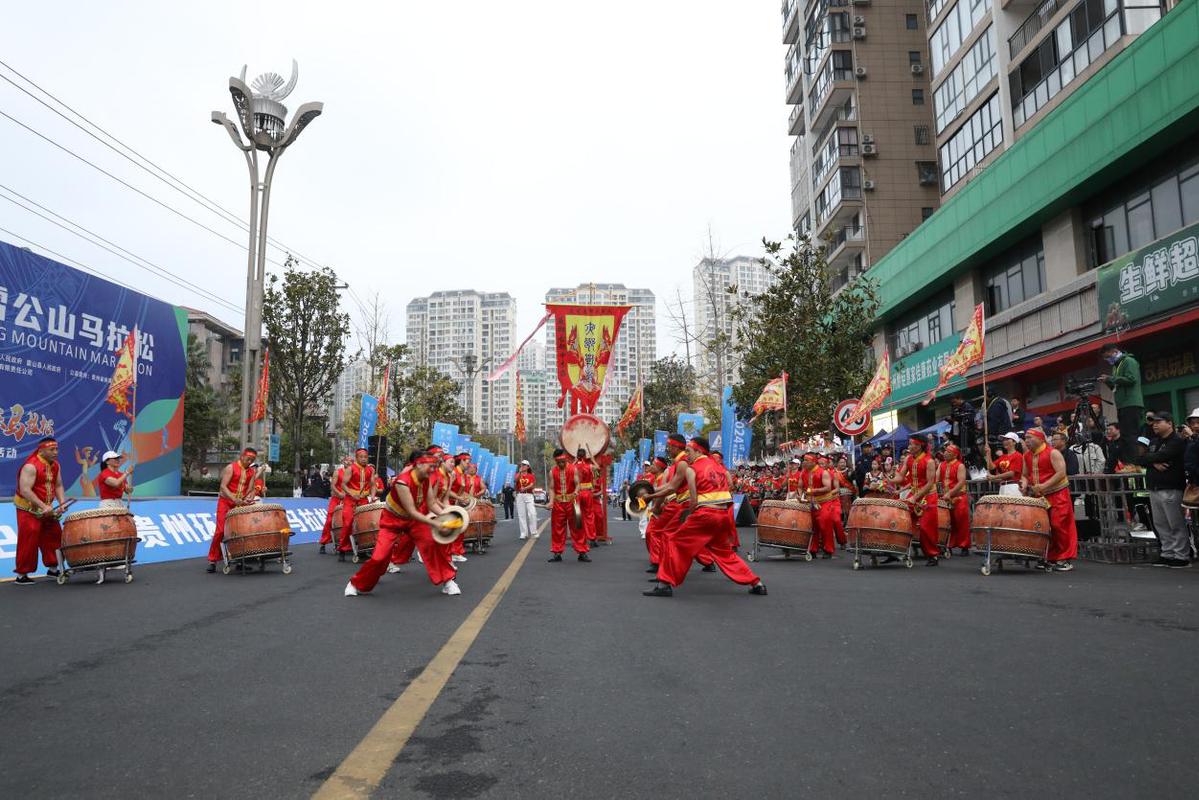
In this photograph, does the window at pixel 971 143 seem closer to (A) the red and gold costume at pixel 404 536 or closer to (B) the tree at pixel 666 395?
(B) the tree at pixel 666 395

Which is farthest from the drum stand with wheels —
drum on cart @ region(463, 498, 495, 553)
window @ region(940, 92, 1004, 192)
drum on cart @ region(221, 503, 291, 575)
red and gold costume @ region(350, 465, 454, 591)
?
window @ region(940, 92, 1004, 192)

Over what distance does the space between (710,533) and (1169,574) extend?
18.6ft

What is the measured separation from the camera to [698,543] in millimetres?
8602

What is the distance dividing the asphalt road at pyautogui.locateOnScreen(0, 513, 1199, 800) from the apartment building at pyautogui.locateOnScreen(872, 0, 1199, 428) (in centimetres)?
1318

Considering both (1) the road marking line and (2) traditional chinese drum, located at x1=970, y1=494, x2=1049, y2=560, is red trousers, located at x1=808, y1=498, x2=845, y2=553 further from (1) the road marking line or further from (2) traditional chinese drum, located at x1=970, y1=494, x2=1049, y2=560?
(1) the road marking line

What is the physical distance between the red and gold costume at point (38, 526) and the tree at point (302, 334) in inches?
806

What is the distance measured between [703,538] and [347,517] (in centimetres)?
670

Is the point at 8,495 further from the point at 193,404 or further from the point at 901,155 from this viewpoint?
the point at 901,155

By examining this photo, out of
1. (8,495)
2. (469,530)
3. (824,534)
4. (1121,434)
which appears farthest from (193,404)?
(1121,434)

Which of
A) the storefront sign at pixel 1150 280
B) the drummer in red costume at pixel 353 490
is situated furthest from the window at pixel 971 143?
the drummer in red costume at pixel 353 490

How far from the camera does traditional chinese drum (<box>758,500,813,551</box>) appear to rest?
12086mm

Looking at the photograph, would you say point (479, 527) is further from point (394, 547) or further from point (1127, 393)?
point (1127, 393)

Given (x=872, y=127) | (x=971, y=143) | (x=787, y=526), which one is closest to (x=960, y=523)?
(x=787, y=526)

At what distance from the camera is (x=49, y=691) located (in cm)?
436
